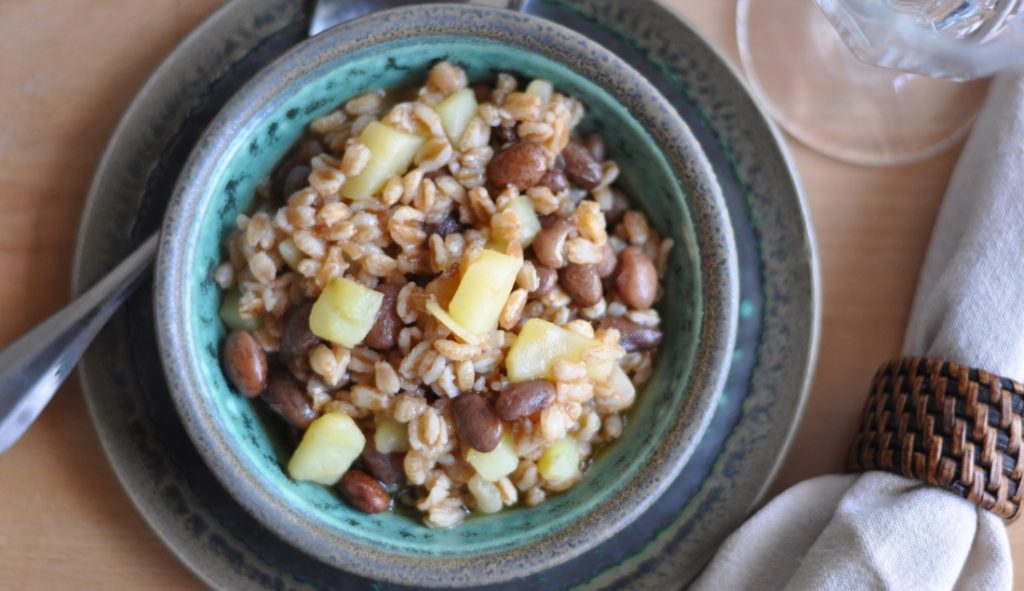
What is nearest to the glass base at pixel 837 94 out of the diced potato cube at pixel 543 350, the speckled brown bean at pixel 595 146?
the speckled brown bean at pixel 595 146

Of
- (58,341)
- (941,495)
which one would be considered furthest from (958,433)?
(58,341)

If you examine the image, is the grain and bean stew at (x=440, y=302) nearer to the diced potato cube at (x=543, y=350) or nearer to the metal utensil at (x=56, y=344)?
the diced potato cube at (x=543, y=350)

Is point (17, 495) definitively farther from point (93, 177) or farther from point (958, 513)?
point (958, 513)

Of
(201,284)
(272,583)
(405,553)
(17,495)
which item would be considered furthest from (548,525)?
(17,495)

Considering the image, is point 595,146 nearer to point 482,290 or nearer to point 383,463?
point 482,290

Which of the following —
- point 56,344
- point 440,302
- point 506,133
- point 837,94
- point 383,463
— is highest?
point 837,94

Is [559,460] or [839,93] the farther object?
[839,93]
